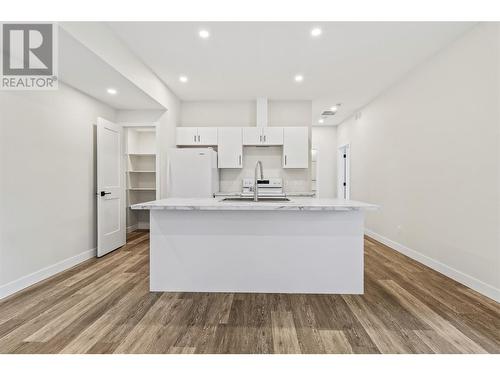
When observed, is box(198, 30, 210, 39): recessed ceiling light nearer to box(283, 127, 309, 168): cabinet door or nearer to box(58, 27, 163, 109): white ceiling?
box(58, 27, 163, 109): white ceiling

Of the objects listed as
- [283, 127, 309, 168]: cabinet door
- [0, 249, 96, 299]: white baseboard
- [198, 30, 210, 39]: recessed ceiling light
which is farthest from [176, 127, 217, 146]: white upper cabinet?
[0, 249, 96, 299]: white baseboard

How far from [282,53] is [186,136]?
2.37 metres

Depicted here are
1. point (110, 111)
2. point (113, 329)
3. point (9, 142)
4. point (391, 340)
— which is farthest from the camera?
point (110, 111)

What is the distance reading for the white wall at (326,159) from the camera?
25.1 ft

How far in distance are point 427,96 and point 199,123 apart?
375 centimetres

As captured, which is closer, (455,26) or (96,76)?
(455,26)

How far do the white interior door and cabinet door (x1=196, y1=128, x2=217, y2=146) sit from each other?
1.33 m

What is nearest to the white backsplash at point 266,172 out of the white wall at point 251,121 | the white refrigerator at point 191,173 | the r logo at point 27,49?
the white wall at point 251,121

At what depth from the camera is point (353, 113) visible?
20.1 feet

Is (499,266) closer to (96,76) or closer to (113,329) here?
(113,329)

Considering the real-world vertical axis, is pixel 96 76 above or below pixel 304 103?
below

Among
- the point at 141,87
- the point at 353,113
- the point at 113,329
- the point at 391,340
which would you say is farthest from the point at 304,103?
the point at 113,329

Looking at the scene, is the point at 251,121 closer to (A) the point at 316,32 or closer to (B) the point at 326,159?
(A) the point at 316,32

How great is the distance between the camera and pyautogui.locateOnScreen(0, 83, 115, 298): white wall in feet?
8.39
